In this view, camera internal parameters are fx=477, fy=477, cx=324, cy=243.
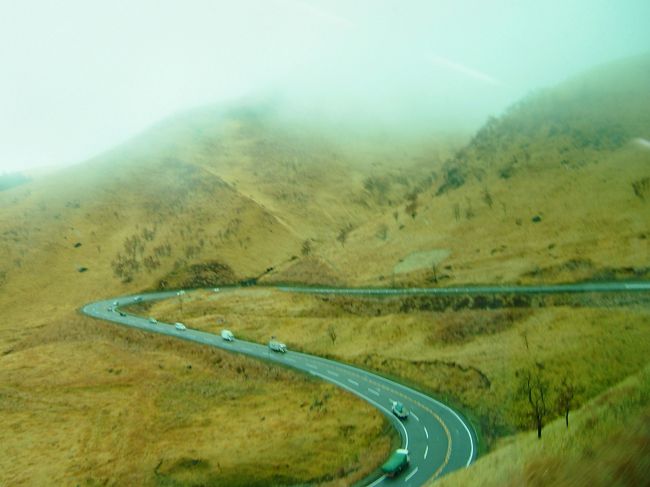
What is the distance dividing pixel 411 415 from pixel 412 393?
484 centimetres

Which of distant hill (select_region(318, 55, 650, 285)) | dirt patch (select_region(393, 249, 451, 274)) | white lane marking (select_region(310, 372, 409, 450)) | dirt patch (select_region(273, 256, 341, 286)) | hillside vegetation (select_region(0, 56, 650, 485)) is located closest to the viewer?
white lane marking (select_region(310, 372, 409, 450))

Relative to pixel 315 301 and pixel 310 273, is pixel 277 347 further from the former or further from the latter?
pixel 310 273

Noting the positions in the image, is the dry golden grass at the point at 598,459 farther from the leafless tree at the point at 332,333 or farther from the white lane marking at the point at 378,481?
the leafless tree at the point at 332,333

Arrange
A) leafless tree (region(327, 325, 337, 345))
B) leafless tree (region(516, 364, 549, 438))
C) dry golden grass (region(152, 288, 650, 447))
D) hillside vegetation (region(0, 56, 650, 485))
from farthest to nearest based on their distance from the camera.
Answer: leafless tree (region(327, 325, 337, 345)) → hillside vegetation (region(0, 56, 650, 485)) → dry golden grass (region(152, 288, 650, 447)) → leafless tree (region(516, 364, 549, 438))

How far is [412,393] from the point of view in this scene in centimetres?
3938

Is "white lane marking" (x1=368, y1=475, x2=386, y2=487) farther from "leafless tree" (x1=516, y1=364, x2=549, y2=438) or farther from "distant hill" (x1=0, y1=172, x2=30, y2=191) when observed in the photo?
"distant hill" (x1=0, y1=172, x2=30, y2=191)

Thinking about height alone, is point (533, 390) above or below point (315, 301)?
below


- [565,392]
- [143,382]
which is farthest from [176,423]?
[565,392]

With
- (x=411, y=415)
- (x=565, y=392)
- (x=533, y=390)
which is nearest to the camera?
(x=565, y=392)

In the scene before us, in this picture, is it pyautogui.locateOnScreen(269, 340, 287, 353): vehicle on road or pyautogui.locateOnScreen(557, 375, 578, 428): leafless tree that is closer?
pyautogui.locateOnScreen(557, 375, 578, 428): leafless tree

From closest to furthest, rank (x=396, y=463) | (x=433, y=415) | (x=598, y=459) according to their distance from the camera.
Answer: (x=598, y=459) → (x=396, y=463) → (x=433, y=415)

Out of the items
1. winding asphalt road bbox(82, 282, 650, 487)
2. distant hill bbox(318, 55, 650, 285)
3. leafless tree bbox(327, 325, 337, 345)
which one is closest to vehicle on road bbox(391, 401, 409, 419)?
winding asphalt road bbox(82, 282, 650, 487)

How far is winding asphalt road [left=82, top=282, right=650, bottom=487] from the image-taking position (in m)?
26.9

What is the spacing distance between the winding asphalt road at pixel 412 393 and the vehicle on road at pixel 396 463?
0.98 ft
